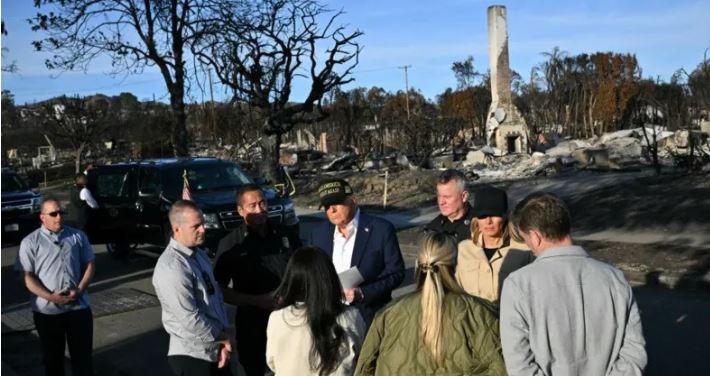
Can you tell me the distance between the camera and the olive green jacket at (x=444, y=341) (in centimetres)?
305

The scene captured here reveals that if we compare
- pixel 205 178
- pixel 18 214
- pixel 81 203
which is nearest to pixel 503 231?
pixel 205 178

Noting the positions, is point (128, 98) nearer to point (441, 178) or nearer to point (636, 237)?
point (636, 237)

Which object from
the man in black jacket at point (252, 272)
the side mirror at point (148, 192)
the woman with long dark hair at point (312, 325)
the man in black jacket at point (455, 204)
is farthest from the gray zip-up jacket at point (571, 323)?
the side mirror at point (148, 192)

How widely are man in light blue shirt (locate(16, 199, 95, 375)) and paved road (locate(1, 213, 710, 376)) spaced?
4.20ft

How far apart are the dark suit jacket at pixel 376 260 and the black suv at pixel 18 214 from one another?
16.3 m

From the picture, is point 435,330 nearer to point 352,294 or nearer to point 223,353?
point 352,294

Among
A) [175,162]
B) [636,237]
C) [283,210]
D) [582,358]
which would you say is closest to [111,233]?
[175,162]

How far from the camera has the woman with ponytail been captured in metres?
3.06

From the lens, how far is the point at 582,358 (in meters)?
3.09

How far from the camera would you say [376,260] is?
4.57 meters

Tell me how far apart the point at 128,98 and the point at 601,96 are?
4517 centimetres

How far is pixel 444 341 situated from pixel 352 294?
4.30 ft

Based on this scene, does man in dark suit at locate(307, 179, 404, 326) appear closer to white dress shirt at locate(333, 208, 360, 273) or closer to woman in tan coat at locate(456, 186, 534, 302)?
white dress shirt at locate(333, 208, 360, 273)

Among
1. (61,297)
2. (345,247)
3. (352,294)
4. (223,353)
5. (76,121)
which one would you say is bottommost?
(223,353)
